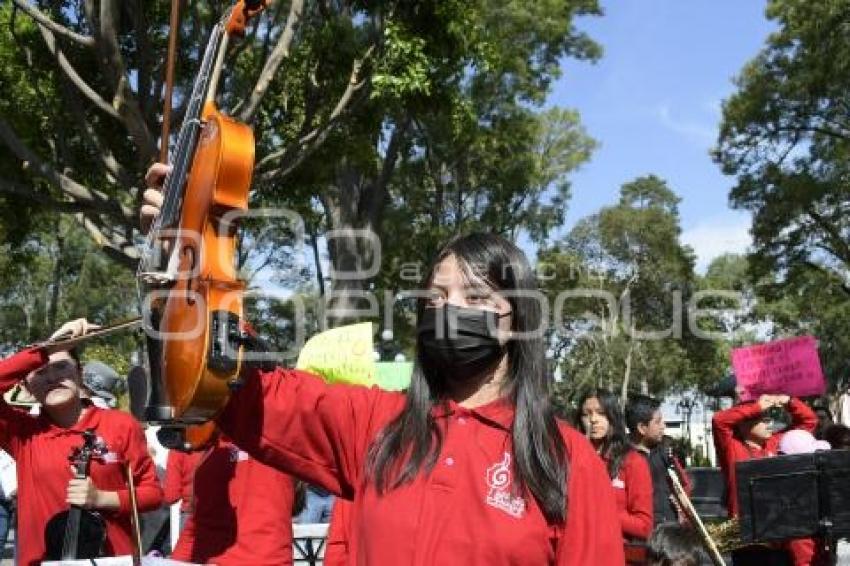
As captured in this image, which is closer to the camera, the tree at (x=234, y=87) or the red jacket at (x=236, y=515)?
the red jacket at (x=236, y=515)

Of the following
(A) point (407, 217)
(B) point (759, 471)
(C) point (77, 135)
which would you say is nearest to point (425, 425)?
(B) point (759, 471)

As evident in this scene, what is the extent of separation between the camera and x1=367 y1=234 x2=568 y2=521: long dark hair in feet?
8.22

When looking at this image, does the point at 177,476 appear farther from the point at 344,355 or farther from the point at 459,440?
the point at 459,440

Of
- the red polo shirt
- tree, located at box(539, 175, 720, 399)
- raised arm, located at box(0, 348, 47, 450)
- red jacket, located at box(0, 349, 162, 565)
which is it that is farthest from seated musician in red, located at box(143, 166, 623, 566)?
tree, located at box(539, 175, 720, 399)

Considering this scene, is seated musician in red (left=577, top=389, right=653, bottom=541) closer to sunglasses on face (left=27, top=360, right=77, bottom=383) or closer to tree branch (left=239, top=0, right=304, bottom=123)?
sunglasses on face (left=27, top=360, right=77, bottom=383)

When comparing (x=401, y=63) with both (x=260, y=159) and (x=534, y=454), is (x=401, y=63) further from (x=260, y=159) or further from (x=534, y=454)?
(x=534, y=454)

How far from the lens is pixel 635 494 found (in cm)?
639

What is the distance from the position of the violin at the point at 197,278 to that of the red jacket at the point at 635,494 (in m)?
4.31

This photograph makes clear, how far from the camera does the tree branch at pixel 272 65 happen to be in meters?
10.6

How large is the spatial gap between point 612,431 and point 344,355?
2.80 metres

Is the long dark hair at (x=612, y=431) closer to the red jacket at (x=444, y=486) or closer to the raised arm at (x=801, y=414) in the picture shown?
the raised arm at (x=801, y=414)

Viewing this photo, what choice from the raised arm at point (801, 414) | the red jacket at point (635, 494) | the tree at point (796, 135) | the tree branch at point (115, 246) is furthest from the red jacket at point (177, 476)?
the tree at point (796, 135)

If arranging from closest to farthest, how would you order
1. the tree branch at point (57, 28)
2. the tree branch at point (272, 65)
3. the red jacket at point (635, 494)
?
the red jacket at point (635, 494), the tree branch at point (57, 28), the tree branch at point (272, 65)

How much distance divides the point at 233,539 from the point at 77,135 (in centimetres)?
930
